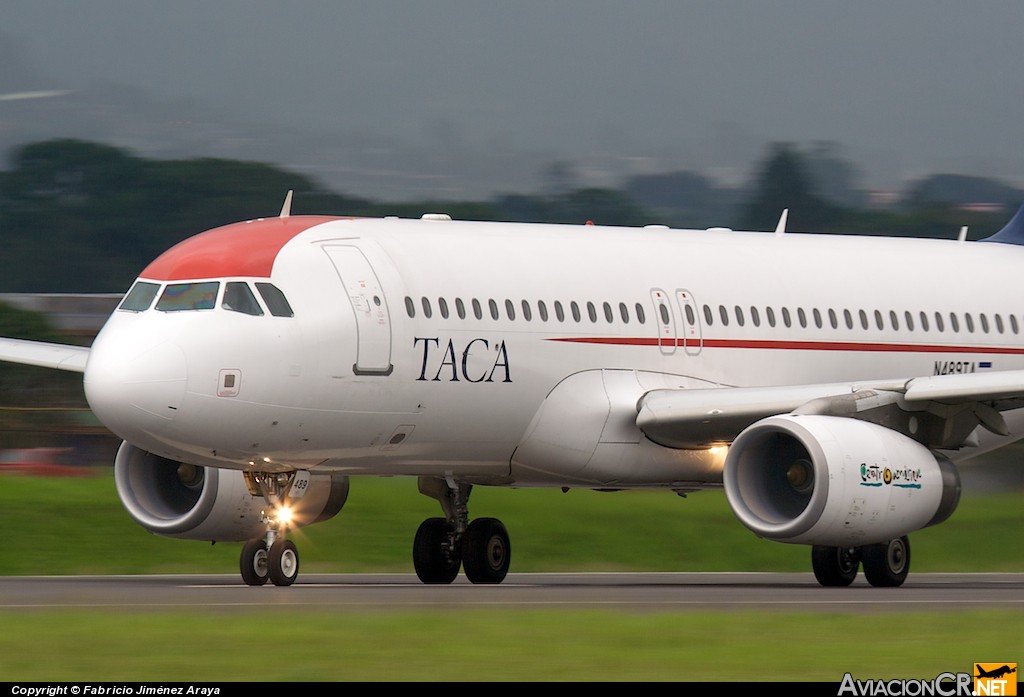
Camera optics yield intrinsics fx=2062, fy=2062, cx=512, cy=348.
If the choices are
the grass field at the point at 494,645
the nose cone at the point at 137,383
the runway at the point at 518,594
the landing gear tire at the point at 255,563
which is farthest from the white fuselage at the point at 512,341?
the grass field at the point at 494,645

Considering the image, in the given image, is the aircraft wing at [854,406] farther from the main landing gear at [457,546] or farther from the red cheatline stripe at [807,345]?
the main landing gear at [457,546]

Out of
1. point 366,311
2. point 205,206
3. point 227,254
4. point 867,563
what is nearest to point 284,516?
point 366,311

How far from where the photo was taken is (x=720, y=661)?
14312 mm

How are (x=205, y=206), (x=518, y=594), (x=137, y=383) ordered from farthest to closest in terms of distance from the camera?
(x=205, y=206)
(x=518, y=594)
(x=137, y=383)

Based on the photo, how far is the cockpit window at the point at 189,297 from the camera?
23.0m

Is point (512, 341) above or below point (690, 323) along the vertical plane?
below

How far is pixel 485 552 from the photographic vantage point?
2781 cm

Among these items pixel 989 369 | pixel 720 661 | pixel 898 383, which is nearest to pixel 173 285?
pixel 898 383

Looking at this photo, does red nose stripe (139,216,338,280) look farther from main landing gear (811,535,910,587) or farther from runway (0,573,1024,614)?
main landing gear (811,535,910,587)

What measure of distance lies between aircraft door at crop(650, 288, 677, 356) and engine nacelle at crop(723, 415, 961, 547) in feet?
8.54

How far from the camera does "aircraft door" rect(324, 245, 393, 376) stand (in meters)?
23.6

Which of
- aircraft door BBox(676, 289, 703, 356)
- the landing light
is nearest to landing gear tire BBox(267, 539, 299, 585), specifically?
the landing light

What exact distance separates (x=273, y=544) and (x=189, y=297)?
2987mm

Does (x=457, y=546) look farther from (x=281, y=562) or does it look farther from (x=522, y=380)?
(x=281, y=562)
